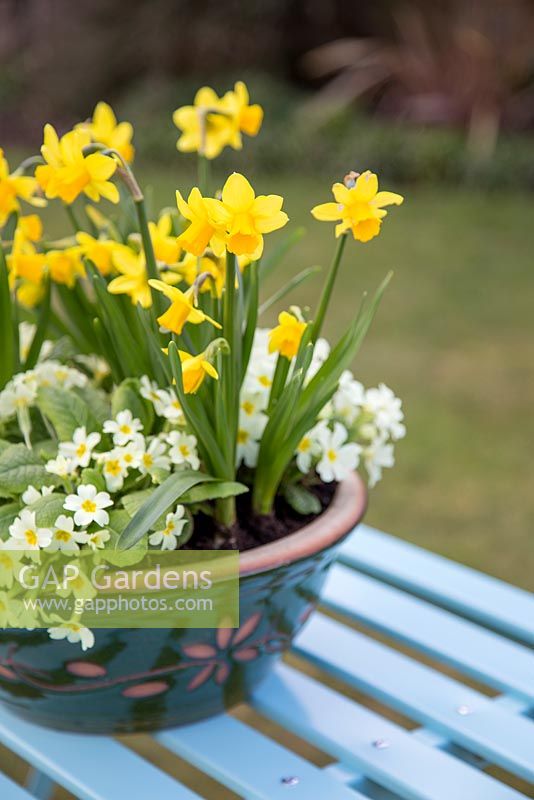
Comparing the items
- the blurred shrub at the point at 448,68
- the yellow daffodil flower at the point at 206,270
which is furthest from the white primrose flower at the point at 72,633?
the blurred shrub at the point at 448,68

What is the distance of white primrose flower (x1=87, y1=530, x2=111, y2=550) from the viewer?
92 cm

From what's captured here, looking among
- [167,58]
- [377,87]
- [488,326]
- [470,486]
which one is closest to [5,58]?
[167,58]

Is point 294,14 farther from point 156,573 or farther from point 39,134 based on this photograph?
point 156,573

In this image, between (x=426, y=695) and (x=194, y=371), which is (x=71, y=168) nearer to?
(x=194, y=371)

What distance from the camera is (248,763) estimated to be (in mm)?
996

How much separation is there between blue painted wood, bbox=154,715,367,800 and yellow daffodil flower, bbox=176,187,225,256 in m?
0.47

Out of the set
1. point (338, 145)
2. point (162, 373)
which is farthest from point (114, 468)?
point (338, 145)

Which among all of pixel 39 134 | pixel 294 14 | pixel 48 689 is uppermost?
pixel 294 14

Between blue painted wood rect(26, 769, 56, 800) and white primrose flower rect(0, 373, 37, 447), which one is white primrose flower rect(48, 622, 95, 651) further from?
blue painted wood rect(26, 769, 56, 800)

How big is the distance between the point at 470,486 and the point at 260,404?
1.51m

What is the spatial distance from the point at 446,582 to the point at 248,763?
14.4 inches

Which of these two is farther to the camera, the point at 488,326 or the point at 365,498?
the point at 488,326

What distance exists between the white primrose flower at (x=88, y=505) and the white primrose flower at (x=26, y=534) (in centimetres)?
3

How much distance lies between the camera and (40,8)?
6457mm
